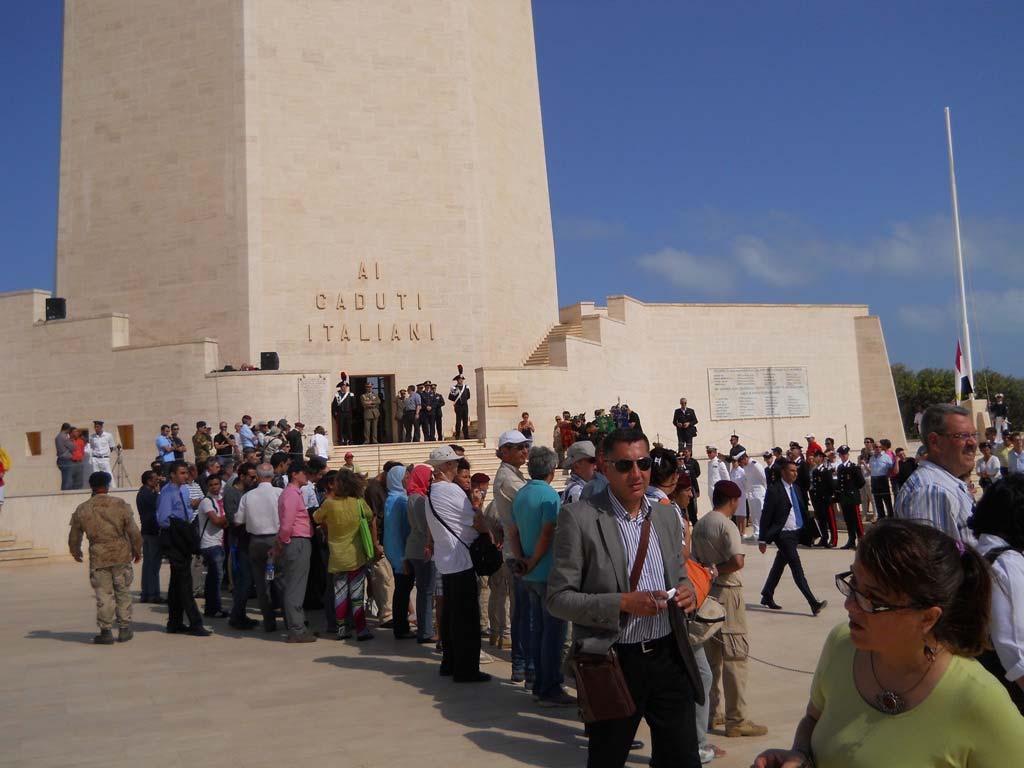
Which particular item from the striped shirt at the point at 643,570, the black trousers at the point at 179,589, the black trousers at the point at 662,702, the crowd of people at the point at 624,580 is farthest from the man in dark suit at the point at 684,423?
the black trousers at the point at 662,702

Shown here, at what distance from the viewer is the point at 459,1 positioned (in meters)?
26.6

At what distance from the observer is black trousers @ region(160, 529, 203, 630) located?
9273 millimetres

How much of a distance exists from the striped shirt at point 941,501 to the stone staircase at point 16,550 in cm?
1497

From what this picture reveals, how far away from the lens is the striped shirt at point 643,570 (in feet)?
12.9

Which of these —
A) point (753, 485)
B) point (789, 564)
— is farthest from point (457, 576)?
point (753, 485)

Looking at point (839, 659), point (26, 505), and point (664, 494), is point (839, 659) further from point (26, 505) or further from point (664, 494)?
point (26, 505)

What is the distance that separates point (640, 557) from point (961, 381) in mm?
26725

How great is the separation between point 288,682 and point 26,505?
1054cm

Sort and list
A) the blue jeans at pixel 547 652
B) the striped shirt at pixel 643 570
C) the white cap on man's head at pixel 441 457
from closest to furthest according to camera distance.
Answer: the striped shirt at pixel 643 570 → the blue jeans at pixel 547 652 → the white cap on man's head at pixel 441 457

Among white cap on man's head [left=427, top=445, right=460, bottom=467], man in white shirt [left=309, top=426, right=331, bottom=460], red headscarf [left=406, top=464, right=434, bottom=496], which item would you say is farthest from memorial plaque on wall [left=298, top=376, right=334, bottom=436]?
white cap on man's head [left=427, top=445, right=460, bottom=467]

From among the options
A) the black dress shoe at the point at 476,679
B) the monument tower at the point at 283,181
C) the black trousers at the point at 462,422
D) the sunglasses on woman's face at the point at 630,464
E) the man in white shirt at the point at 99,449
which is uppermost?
the monument tower at the point at 283,181

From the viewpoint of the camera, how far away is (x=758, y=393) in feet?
94.1

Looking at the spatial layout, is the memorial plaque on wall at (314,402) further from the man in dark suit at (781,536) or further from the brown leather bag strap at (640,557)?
the brown leather bag strap at (640,557)

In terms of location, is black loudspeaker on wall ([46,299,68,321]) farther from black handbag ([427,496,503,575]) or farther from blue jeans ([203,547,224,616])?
black handbag ([427,496,503,575])
